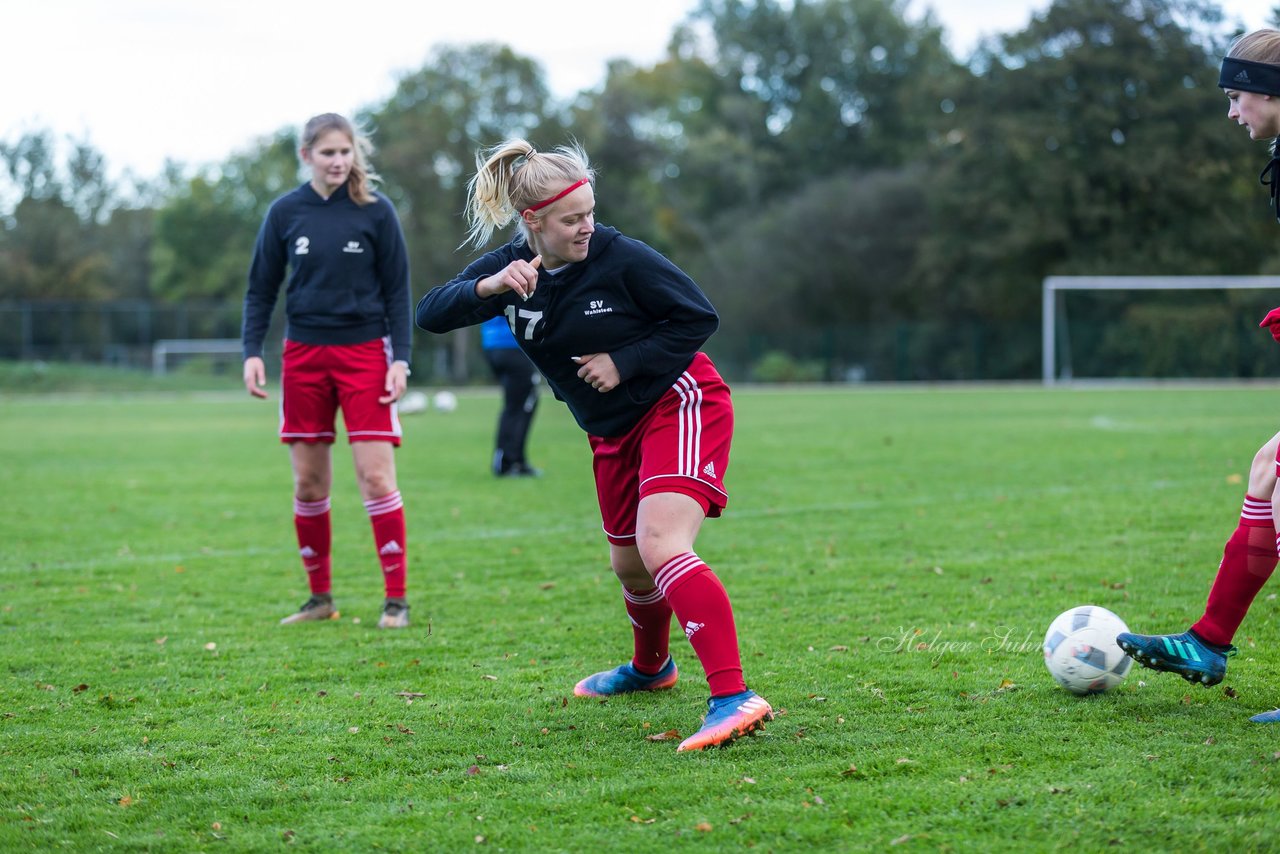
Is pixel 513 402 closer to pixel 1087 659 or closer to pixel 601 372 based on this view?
pixel 601 372

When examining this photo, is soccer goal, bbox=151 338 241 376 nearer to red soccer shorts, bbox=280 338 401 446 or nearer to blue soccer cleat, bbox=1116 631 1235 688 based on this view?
red soccer shorts, bbox=280 338 401 446

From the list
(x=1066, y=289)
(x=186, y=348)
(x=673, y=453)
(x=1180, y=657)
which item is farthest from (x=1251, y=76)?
(x=186, y=348)

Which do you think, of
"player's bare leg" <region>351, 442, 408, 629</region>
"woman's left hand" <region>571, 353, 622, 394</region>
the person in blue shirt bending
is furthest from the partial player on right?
the person in blue shirt bending

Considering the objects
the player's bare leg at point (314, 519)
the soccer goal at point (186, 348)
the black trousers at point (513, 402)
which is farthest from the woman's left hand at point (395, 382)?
the soccer goal at point (186, 348)

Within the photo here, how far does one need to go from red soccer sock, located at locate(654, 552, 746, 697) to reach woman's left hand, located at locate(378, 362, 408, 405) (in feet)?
7.77

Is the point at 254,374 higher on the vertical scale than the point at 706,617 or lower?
higher

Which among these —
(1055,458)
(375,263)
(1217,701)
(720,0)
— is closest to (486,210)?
(375,263)

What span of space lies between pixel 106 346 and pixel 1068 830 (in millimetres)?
45354

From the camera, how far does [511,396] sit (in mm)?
11766

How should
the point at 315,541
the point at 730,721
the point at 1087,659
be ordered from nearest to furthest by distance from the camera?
1. the point at 730,721
2. the point at 1087,659
3. the point at 315,541

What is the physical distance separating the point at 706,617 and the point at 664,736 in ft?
1.26

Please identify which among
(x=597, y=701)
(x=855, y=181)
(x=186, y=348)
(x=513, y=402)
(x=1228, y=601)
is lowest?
(x=597, y=701)

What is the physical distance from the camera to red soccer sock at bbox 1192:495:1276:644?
388 centimetres

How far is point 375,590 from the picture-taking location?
6.57 meters
